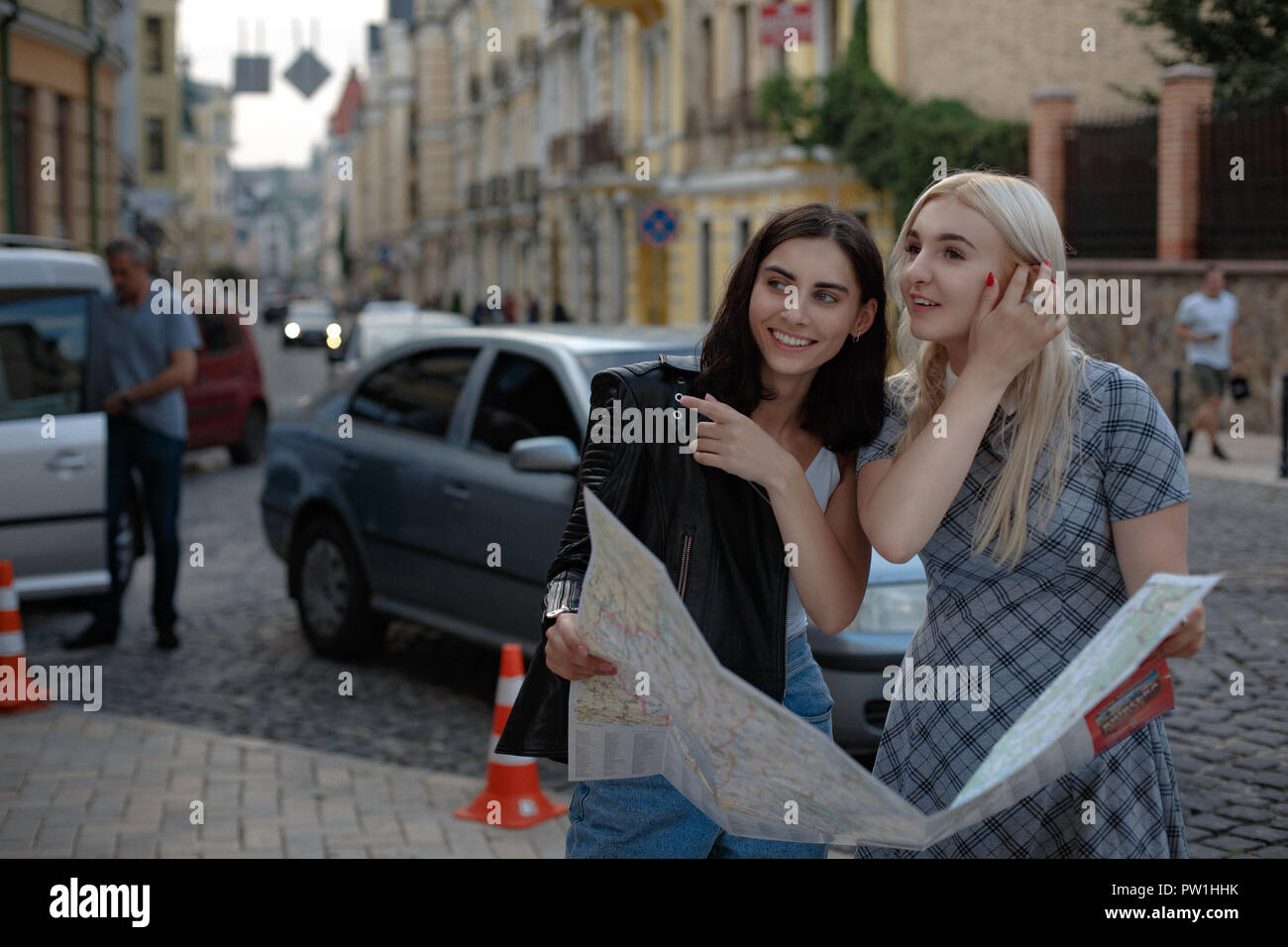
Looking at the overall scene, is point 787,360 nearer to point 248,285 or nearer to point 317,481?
point 317,481

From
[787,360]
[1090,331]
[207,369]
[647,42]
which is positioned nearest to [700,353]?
[787,360]

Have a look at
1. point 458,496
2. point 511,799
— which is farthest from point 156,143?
point 511,799

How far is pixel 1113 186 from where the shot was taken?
21.1 meters

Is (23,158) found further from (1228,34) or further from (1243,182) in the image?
(1228,34)

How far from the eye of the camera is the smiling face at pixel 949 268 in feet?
7.39

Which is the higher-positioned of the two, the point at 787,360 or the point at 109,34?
the point at 109,34

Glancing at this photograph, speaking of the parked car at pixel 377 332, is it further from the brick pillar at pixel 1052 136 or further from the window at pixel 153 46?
the window at pixel 153 46

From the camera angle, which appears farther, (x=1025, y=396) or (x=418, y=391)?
(x=418, y=391)

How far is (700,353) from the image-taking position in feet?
8.30

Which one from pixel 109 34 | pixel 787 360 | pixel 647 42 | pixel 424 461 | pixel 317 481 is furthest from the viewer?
pixel 647 42

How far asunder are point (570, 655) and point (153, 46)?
192 feet

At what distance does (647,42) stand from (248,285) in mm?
30702

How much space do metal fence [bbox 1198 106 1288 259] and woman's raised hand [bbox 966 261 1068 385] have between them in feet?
57.0
